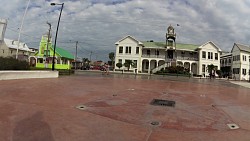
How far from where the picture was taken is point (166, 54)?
178 feet

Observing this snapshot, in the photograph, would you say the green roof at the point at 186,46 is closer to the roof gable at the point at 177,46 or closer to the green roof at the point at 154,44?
the roof gable at the point at 177,46

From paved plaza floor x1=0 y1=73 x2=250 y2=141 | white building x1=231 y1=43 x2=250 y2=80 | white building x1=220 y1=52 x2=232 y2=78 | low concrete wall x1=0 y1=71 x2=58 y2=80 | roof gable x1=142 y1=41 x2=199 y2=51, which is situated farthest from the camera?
white building x1=220 y1=52 x2=232 y2=78

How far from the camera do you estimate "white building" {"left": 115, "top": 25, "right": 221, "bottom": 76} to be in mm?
52844

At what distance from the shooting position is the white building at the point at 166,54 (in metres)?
52.8

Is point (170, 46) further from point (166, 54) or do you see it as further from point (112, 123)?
point (112, 123)

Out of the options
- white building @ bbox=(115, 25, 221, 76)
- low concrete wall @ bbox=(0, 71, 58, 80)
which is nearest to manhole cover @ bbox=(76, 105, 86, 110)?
low concrete wall @ bbox=(0, 71, 58, 80)

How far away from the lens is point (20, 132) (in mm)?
4215

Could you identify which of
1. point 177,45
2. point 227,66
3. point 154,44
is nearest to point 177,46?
point 177,45

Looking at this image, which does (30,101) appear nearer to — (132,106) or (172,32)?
(132,106)

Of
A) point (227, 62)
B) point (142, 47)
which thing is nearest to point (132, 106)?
point (142, 47)

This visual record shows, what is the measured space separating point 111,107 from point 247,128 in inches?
156

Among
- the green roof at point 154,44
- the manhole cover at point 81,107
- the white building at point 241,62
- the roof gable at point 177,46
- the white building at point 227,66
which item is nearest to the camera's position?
the manhole cover at point 81,107

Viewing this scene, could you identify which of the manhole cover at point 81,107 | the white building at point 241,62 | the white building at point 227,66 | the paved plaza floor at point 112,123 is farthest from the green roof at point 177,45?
the manhole cover at point 81,107

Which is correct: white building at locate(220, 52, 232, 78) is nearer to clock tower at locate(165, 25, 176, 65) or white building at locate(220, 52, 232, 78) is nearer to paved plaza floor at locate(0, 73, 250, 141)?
clock tower at locate(165, 25, 176, 65)
